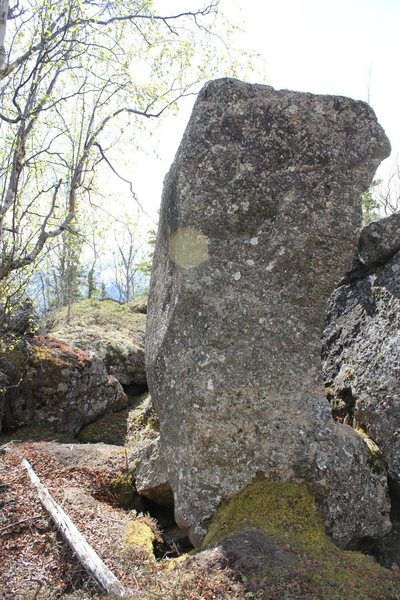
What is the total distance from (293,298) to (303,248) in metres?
0.64

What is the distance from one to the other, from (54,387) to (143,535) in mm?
5788

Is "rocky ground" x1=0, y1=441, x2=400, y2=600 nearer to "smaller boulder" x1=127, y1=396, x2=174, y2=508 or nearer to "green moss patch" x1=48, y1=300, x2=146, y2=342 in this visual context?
"smaller boulder" x1=127, y1=396, x2=174, y2=508

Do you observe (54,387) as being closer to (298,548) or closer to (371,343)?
(371,343)

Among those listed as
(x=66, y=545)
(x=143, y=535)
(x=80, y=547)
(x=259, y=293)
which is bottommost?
(x=143, y=535)

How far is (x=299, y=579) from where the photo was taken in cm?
463

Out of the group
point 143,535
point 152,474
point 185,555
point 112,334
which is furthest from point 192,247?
point 112,334

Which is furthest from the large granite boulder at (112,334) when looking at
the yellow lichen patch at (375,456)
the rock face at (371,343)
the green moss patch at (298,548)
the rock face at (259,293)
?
the green moss patch at (298,548)

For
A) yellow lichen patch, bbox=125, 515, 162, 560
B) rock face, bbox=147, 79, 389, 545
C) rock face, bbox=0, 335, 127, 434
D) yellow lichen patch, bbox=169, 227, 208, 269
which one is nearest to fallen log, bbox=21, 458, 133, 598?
yellow lichen patch, bbox=125, 515, 162, 560

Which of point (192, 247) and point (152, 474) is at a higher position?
point (192, 247)

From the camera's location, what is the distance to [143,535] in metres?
6.49

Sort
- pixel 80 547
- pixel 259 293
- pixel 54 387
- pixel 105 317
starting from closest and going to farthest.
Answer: pixel 80 547 < pixel 259 293 < pixel 54 387 < pixel 105 317

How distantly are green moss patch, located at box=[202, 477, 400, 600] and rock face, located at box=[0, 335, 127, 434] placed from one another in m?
6.56

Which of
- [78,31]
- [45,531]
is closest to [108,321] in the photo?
[78,31]

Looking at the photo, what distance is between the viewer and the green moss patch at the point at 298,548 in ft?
15.0
